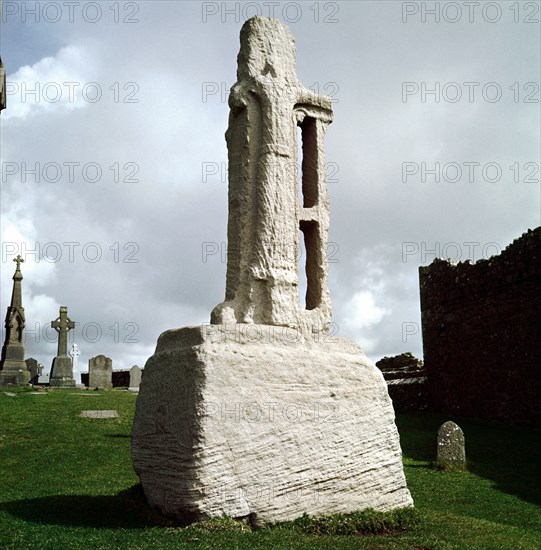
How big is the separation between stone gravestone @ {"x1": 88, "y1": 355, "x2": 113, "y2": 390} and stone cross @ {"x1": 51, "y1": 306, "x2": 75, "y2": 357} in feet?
7.36

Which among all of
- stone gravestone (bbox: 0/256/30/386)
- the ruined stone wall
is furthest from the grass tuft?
stone gravestone (bbox: 0/256/30/386)

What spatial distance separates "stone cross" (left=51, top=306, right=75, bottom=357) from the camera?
78.7ft

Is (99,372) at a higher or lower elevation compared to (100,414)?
higher

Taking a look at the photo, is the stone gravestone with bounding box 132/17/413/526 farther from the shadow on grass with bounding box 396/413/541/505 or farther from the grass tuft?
the shadow on grass with bounding box 396/413/541/505

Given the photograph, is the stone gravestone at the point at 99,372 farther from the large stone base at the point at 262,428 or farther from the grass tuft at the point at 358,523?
the grass tuft at the point at 358,523

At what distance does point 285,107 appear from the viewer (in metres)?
6.00

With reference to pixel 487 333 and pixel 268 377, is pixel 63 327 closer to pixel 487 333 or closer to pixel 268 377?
pixel 487 333

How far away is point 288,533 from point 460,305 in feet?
42.9

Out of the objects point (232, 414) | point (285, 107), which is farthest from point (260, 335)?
point (285, 107)

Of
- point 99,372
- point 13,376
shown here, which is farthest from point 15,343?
point 99,372

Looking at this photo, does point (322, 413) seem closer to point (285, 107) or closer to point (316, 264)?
point (316, 264)

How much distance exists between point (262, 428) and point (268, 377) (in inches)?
15.4

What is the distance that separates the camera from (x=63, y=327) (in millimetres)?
24312

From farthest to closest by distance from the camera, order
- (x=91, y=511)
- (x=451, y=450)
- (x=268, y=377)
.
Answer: (x=451, y=450)
(x=91, y=511)
(x=268, y=377)
